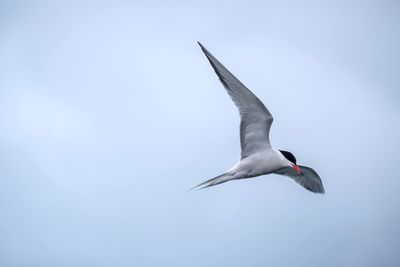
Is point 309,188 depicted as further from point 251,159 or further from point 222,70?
point 222,70

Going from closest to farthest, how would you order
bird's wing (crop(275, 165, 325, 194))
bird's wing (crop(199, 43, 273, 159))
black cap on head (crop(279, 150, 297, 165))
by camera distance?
bird's wing (crop(199, 43, 273, 159)), black cap on head (crop(279, 150, 297, 165)), bird's wing (crop(275, 165, 325, 194))

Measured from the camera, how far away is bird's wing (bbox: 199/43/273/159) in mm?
11352

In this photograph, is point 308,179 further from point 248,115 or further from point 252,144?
point 248,115

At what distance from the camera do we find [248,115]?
12.1 metres

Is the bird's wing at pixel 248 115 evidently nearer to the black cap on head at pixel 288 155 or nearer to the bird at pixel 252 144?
the bird at pixel 252 144

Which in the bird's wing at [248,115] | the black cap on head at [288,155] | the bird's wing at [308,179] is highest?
the bird's wing at [248,115]

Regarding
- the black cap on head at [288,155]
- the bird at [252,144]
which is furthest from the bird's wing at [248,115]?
the black cap on head at [288,155]

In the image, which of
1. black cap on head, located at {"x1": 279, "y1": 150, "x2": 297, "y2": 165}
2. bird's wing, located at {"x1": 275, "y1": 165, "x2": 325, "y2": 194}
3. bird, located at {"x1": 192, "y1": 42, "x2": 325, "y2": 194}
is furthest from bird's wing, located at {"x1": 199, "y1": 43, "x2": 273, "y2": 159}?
bird's wing, located at {"x1": 275, "y1": 165, "x2": 325, "y2": 194}

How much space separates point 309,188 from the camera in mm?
14023

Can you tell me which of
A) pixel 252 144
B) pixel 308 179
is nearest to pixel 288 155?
pixel 252 144

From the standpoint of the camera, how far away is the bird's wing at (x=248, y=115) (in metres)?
11.4

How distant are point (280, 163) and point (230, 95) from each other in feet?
5.87

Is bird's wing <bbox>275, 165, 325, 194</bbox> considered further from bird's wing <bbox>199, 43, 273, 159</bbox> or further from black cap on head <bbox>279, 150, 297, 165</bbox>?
bird's wing <bbox>199, 43, 273, 159</bbox>

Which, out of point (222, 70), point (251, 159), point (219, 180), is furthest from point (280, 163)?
point (222, 70)
